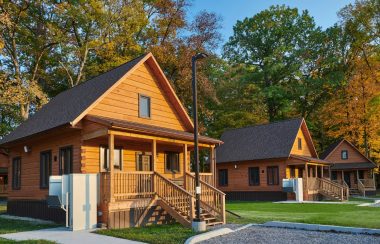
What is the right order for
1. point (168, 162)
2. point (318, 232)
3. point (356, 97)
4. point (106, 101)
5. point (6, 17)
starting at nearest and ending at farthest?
point (318, 232), point (106, 101), point (168, 162), point (6, 17), point (356, 97)

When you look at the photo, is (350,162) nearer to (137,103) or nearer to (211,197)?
(211,197)

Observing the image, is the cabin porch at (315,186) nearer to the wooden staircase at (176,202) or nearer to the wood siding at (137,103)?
the wood siding at (137,103)

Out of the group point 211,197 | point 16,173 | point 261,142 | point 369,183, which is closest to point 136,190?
point 211,197

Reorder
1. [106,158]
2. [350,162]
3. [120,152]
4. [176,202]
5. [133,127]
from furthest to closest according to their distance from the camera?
[350,162]
[120,152]
[106,158]
[176,202]
[133,127]

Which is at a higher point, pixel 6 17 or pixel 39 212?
pixel 6 17

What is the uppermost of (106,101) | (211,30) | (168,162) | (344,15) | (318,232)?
(344,15)

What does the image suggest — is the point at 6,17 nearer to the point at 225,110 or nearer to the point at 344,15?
the point at 225,110

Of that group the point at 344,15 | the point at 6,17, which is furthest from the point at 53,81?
the point at 344,15

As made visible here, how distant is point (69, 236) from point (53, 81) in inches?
1079

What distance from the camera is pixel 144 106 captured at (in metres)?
18.9

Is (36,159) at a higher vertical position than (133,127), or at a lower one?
lower

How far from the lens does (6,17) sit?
25.2 m

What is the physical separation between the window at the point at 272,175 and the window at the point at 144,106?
15.6 metres

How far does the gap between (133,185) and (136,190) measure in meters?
0.22
